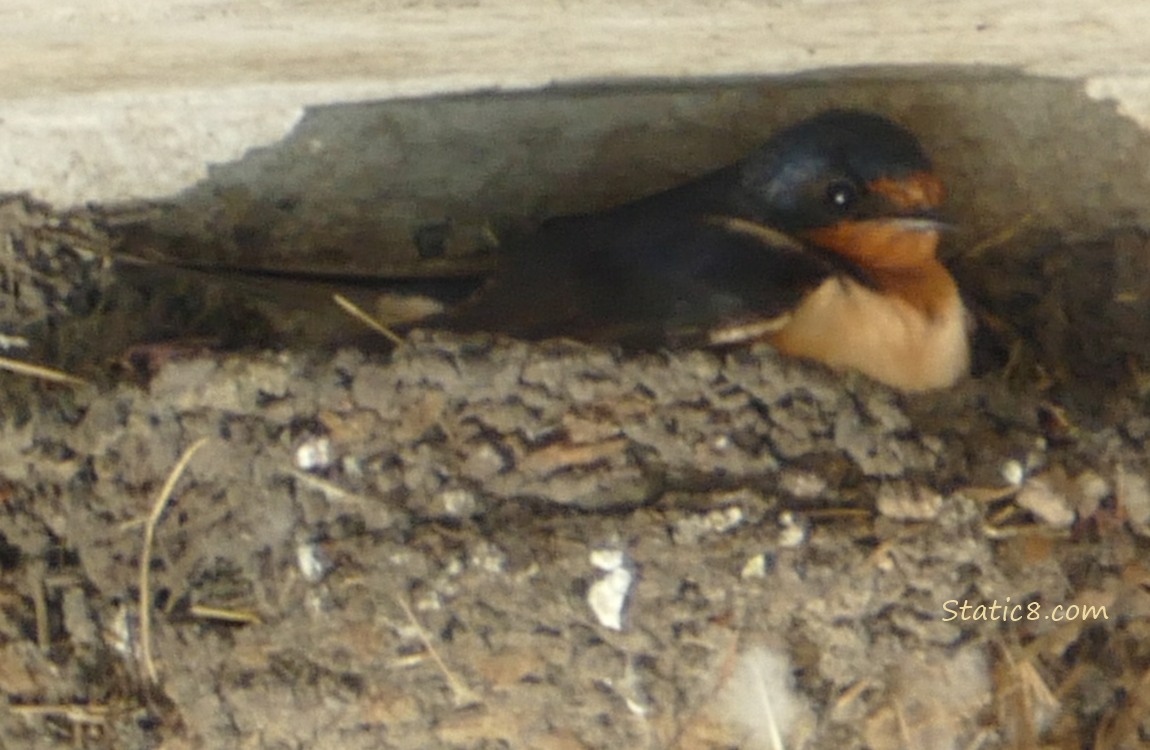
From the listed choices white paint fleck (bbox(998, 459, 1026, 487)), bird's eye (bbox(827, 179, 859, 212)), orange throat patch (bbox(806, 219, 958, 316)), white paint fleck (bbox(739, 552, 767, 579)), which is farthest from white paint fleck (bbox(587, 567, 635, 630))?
bird's eye (bbox(827, 179, 859, 212))

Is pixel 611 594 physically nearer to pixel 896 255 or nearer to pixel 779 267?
pixel 779 267

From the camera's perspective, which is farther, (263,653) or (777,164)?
(777,164)

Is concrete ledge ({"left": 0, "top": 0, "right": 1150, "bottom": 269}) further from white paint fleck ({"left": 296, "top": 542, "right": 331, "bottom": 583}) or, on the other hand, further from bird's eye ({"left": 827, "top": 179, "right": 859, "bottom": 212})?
white paint fleck ({"left": 296, "top": 542, "right": 331, "bottom": 583})

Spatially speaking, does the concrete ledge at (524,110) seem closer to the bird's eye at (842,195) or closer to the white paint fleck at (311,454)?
the bird's eye at (842,195)

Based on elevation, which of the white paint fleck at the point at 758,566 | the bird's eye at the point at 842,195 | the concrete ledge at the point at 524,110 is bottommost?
the white paint fleck at the point at 758,566

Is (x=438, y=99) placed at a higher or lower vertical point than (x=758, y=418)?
higher

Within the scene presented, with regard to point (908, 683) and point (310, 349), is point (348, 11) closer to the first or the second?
point (310, 349)

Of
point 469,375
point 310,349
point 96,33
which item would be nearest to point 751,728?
point 469,375

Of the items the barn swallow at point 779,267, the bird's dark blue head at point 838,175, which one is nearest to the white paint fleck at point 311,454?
the barn swallow at point 779,267
